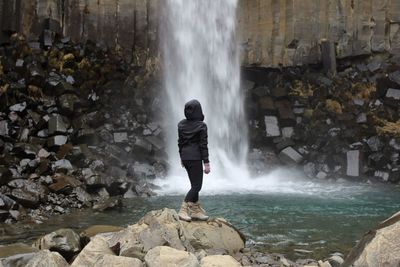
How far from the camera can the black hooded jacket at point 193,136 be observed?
6.82m

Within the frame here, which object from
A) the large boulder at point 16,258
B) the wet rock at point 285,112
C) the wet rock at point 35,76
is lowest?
the large boulder at point 16,258

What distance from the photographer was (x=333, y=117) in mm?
19359

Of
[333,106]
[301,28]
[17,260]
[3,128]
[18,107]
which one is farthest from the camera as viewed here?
[301,28]

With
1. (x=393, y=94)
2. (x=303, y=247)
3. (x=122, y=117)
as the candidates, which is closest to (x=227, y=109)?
(x=122, y=117)

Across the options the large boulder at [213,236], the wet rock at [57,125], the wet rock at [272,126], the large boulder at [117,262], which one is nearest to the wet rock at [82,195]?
the wet rock at [57,125]

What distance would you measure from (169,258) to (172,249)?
0.70 ft

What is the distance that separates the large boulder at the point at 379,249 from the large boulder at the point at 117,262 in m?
2.42

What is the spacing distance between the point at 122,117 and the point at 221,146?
167 inches

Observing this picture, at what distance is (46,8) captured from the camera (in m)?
19.0

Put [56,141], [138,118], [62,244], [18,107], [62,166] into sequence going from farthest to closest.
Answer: [138,118] < [18,107] < [56,141] < [62,166] < [62,244]

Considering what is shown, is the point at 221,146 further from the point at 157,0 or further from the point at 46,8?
the point at 46,8

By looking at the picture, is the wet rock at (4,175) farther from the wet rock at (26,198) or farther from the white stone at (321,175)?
the white stone at (321,175)

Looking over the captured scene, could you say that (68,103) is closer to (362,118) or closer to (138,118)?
(138,118)

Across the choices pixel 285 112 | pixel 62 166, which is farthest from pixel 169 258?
pixel 285 112
